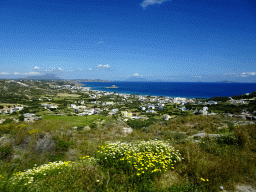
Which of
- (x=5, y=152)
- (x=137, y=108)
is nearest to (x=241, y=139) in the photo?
(x=5, y=152)

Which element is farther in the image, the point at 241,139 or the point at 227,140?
the point at 227,140

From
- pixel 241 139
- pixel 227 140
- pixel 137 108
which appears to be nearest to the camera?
pixel 241 139

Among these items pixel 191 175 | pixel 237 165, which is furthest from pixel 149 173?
pixel 237 165

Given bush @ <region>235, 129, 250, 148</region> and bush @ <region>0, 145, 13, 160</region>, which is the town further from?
bush @ <region>0, 145, 13, 160</region>

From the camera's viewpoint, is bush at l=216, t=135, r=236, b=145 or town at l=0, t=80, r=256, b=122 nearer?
bush at l=216, t=135, r=236, b=145

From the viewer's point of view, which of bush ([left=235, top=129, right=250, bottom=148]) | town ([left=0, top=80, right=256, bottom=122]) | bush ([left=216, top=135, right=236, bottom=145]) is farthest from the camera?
town ([left=0, top=80, right=256, bottom=122])

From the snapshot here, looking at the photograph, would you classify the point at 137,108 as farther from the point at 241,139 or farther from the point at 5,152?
the point at 5,152

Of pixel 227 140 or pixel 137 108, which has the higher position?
pixel 227 140

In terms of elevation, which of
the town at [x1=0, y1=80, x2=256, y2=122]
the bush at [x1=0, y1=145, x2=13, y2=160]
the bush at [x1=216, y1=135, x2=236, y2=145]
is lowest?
the town at [x1=0, y1=80, x2=256, y2=122]

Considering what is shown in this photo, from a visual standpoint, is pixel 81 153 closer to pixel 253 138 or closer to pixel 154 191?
pixel 154 191

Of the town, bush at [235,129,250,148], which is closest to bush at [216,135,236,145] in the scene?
bush at [235,129,250,148]

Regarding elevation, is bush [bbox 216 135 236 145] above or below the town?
above
